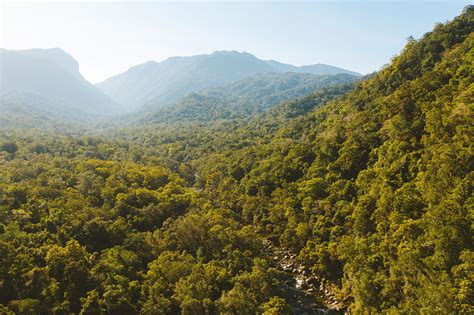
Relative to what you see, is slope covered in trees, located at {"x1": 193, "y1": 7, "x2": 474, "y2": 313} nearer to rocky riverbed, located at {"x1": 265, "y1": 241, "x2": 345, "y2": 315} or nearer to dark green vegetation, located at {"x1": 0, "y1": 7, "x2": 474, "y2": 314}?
dark green vegetation, located at {"x1": 0, "y1": 7, "x2": 474, "y2": 314}

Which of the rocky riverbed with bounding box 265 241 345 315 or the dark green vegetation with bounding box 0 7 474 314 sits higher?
the dark green vegetation with bounding box 0 7 474 314

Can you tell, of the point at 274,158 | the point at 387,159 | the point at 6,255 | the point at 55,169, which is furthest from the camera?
the point at 274,158

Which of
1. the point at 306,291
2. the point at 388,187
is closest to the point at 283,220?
the point at 306,291

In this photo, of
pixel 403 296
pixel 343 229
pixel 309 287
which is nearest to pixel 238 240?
pixel 309 287

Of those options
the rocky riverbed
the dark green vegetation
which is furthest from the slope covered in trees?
the rocky riverbed

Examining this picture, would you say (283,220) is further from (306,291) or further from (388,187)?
(388,187)

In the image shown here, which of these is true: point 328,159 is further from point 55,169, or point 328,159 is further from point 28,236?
point 55,169
